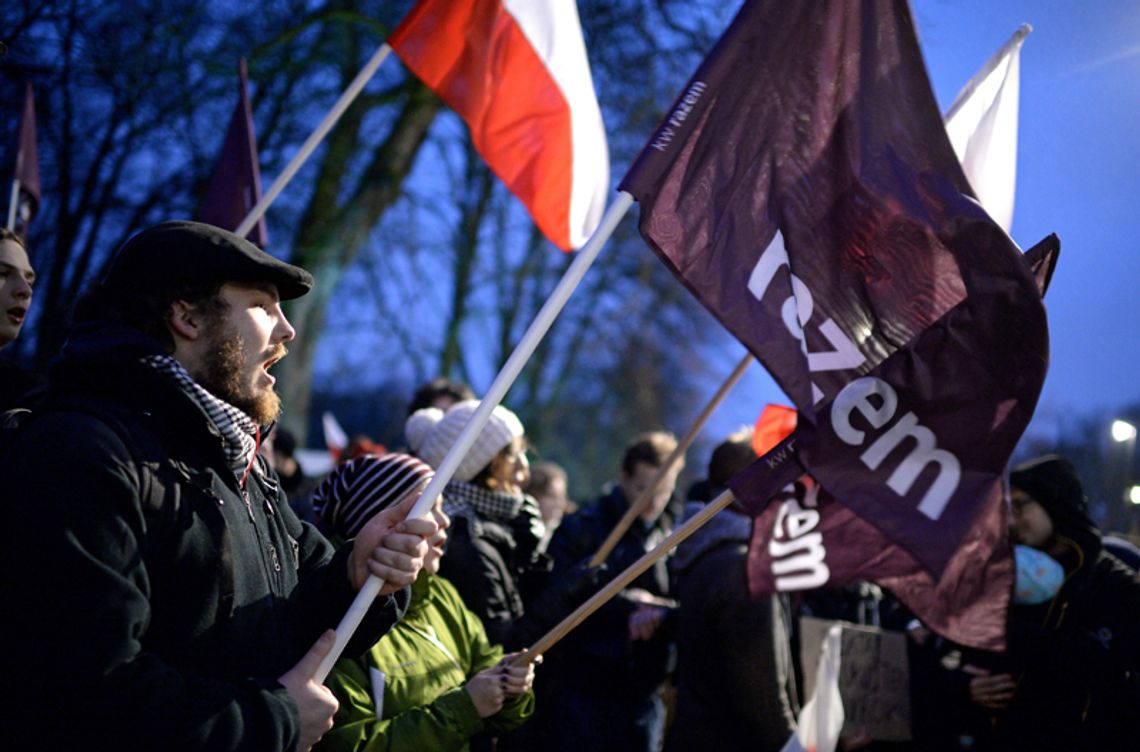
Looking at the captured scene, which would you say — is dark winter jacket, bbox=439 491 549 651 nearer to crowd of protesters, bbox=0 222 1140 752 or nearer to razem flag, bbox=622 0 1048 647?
crowd of protesters, bbox=0 222 1140 752

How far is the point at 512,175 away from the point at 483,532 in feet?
5.44

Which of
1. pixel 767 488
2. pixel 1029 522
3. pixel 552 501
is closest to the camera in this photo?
pixel 767 488

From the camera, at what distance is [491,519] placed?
13.1 ft

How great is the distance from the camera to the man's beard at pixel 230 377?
2.25 m

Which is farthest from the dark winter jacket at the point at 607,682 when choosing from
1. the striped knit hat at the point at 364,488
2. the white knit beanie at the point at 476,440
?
the striped knit hat at the point at 364,488

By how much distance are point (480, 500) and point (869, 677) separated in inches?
68.5

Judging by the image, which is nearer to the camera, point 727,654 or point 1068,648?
point 1068,648

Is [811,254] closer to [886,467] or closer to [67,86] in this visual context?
[886,467]

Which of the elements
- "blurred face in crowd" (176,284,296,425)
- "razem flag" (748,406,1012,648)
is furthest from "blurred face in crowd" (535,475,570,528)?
"blurred face in crowd" (176,284,296,425)

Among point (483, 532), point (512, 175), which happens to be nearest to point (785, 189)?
point (483, 532)

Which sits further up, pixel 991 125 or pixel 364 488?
pixel 991 125

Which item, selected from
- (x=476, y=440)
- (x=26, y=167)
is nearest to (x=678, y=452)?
(x=476, y=440)

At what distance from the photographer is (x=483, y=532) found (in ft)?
12.6

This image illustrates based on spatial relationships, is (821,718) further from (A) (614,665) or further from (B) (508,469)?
(B) (508,469)
